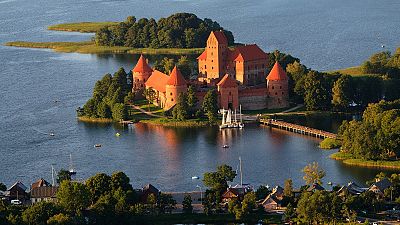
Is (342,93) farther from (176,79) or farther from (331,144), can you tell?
(176,79)

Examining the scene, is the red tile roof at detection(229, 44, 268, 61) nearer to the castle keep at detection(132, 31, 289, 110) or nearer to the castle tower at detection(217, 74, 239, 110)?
the castle keep at detection(132, 31, 289, 110)

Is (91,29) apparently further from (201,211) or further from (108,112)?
(201,211)

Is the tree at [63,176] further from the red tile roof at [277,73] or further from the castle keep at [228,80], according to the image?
the red tile roof at [277,73]

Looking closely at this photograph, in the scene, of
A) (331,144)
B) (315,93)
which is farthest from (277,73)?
(331,144)

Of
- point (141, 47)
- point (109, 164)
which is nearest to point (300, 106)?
point (109, 164)

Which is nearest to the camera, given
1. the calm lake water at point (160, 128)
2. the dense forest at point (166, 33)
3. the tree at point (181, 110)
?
the calm lake water at point (160, 128)

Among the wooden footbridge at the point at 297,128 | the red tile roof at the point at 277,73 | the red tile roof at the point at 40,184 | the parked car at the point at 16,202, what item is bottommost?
the parked car at the point at 16,202

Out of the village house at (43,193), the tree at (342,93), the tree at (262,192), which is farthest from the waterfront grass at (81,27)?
the tree at (262,192)
